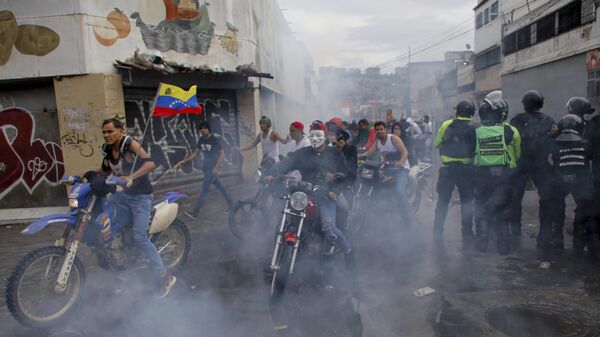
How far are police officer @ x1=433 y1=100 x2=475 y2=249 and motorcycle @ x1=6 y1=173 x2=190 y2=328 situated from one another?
11.1ft

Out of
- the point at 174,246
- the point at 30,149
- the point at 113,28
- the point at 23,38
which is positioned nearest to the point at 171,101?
the point at 174,246

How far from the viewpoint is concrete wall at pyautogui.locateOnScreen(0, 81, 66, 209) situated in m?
9.18

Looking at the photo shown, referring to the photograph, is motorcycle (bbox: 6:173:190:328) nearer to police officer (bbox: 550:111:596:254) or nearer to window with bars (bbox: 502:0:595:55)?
police officer (bbox: 550:111:596:254)

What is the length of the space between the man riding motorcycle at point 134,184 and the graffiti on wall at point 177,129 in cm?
557

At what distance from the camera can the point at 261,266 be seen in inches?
206

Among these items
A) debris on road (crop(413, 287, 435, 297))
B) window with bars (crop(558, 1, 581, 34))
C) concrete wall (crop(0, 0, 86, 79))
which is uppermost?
window with bars (crop(558, 1, 581, 34))

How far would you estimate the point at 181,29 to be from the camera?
1048cm

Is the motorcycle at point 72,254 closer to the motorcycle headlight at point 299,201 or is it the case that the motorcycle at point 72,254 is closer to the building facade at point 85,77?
the motorcycle headlight at point 299,201

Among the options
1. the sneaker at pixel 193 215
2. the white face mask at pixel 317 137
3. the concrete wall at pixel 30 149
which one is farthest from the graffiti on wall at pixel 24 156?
the white face mask at pixel 317 137

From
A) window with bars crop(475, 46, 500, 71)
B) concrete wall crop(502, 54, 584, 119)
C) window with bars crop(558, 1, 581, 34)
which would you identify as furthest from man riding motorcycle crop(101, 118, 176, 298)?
window with bars crop(475, 46, 500, 71)

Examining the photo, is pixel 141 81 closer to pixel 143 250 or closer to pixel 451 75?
pixel 143 250

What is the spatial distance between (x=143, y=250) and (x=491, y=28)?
32.4m

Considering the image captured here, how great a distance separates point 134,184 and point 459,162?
3777mm

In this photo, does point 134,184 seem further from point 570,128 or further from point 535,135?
point 570,128
